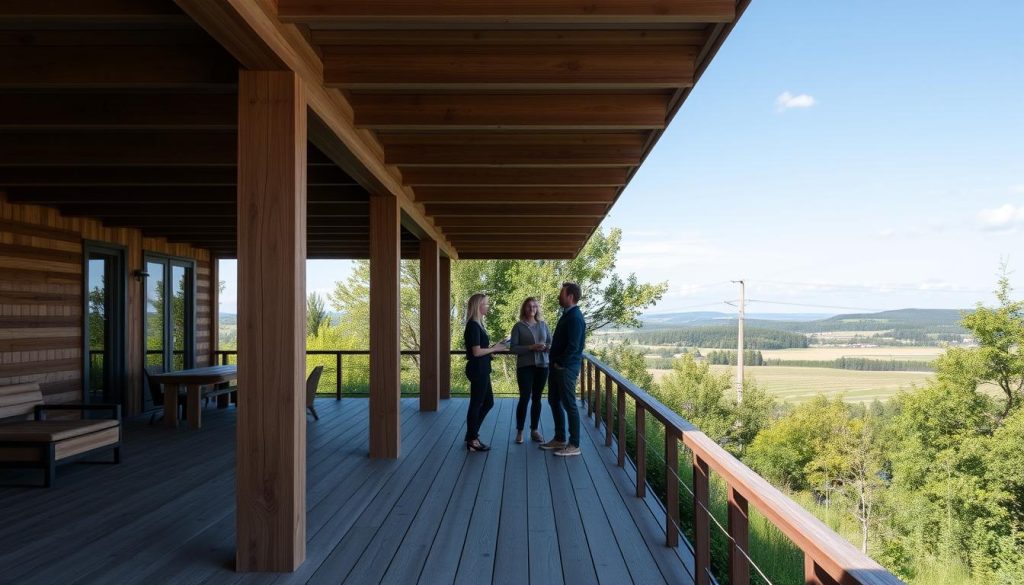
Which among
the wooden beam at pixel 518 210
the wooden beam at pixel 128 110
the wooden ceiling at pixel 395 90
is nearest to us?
the wooden ceiling at pixel 395 90

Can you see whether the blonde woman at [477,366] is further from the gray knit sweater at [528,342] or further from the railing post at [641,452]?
the railing post at [641,452]

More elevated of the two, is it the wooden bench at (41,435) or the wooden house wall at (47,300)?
the wooden house wall at (47,300)

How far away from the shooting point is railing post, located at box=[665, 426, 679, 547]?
11.5 feet

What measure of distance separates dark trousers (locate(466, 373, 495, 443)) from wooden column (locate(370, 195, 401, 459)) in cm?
70

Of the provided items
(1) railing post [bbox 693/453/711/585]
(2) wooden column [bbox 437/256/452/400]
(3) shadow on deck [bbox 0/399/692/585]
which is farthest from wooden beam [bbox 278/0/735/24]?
(2) wooden column [bbox 437/256/452/400]

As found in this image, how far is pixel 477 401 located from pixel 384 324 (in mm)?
1125

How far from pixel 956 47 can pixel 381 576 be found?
250 ft

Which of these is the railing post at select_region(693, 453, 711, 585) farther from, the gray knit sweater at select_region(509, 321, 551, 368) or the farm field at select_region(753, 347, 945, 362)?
the farm field at select_region(753, 347, 945, 362)

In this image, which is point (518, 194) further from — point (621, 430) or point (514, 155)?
point (621, 430)

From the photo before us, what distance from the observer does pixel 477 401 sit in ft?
21.1

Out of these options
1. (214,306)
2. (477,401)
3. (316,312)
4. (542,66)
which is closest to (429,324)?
(477,401)

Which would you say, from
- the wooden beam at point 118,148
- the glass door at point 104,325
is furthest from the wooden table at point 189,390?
the wooden beam at point 118,148

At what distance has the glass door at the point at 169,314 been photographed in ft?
33.2

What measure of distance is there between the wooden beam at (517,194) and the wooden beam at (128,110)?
2461mm
